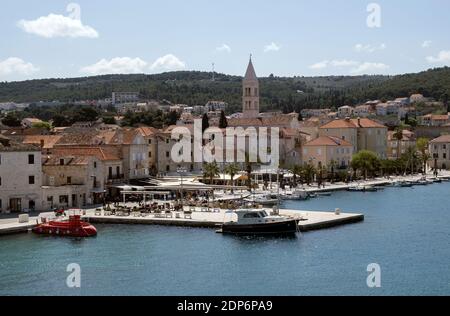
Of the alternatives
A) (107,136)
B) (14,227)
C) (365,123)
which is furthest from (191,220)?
(365,123)

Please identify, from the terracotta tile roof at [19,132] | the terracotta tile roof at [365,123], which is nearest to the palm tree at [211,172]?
the terracotta tile roof at [19,132]

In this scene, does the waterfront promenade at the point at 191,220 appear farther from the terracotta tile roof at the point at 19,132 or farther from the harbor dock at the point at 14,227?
the terracotta tile roof at the point at 19,132

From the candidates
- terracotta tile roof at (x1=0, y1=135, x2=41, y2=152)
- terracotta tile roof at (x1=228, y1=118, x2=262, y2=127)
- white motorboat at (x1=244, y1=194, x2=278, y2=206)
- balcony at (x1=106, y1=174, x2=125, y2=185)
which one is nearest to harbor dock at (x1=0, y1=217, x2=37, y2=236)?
terracotta tile roof at (x1=0, y1=135, x2=41, y2=152)

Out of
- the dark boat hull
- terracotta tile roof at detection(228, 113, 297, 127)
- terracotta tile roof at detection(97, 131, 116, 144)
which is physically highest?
terracotta tile roof at detection(228, 113, 297, 127)

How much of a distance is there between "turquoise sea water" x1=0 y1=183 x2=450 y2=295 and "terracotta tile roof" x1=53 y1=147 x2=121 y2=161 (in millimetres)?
14129

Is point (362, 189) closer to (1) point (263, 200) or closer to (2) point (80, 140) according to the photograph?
(1) point (263, 200)

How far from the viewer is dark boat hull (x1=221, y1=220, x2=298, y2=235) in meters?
46.8

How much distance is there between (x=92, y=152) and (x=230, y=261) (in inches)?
1081

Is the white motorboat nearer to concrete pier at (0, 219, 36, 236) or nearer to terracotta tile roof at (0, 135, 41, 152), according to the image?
terracotta tile roof at (0, 135, 41, 152)

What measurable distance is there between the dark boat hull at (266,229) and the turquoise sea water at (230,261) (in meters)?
1.11

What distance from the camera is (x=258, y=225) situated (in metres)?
47.0

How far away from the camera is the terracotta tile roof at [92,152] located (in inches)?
2457

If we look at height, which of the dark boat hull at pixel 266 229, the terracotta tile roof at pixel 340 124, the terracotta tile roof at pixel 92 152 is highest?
the terracotta tile roof at pixel 340 124
